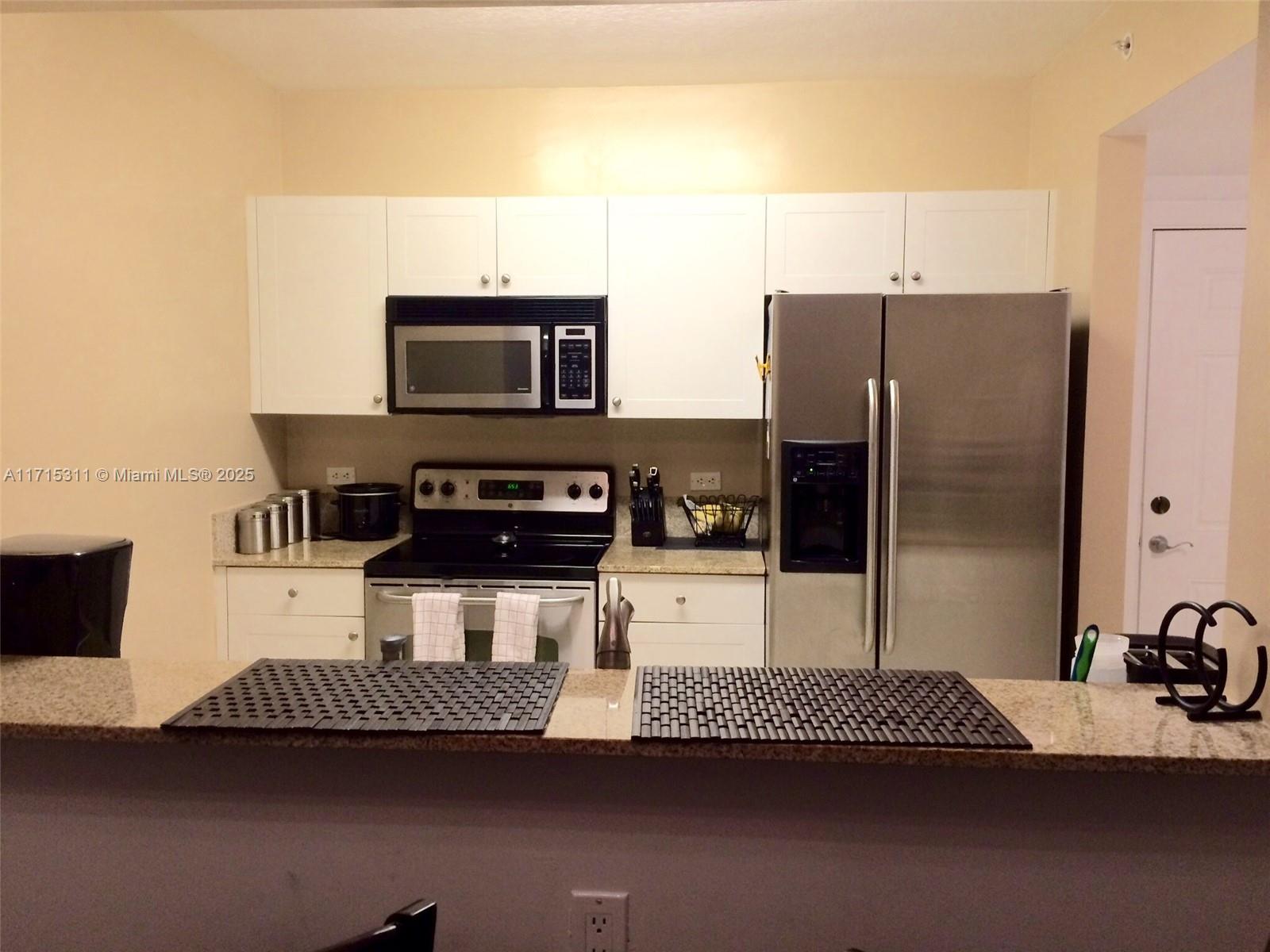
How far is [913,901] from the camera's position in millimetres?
1118

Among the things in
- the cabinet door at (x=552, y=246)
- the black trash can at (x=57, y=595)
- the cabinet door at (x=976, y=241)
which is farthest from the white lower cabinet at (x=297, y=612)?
the cabinet door at (x=976, y=241)

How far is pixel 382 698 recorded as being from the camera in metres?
1.18

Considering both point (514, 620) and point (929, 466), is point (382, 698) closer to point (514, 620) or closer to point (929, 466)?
point (514, 620)

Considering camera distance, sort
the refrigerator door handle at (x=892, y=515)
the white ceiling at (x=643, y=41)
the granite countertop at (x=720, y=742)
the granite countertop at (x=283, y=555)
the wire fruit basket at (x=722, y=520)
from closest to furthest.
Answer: the granite countertop at (x=720, y=742) → the refrigerator door handle at (x=892, y=515) → the white ceiling at (x=643, y=41) → the granite countertop at (x=283, y=555) → the wire fruit basket at (x=722, y=520)

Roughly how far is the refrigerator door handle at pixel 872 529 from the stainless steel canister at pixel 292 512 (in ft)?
6.99

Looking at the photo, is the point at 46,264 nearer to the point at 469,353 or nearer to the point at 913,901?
the point at 469,353

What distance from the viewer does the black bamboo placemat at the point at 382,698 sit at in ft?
3.57

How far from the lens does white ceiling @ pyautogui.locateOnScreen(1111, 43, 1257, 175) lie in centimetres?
207

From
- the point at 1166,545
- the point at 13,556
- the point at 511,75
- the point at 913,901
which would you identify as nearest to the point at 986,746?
the point at 913,901

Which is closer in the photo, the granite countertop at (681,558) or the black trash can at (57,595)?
the black trash can at (57,595)

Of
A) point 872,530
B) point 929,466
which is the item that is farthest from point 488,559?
point 929,466

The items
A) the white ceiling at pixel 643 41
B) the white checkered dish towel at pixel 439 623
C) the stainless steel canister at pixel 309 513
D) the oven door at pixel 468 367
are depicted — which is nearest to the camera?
the white checkered dish towel at pixel 439 623

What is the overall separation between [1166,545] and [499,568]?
255 cm

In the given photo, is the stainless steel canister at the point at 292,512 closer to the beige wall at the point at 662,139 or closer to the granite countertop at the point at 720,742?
the beige wall at the point at 662,139
